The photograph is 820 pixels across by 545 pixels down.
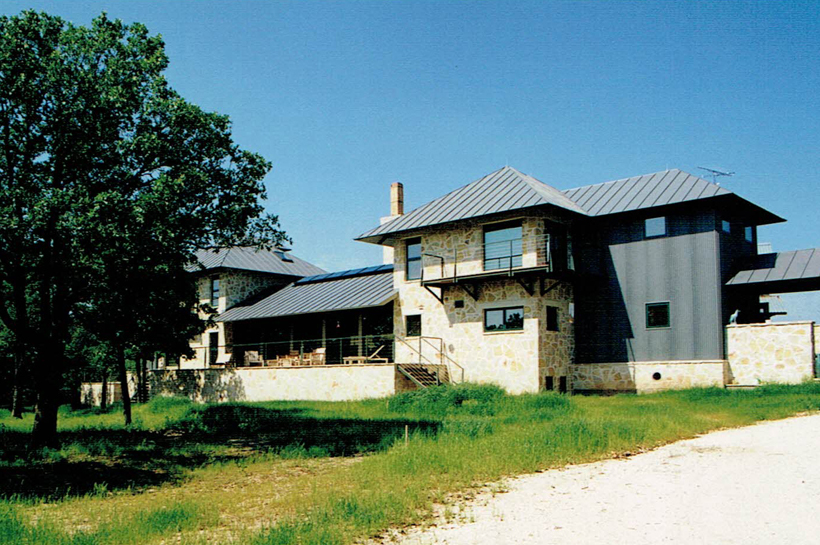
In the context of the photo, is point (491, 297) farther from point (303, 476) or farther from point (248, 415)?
point (303, 476)

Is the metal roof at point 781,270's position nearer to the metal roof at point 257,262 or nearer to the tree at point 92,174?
the tree at point 92,174

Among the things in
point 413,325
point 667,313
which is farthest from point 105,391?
point 667,313

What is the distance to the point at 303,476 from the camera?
11.3 m

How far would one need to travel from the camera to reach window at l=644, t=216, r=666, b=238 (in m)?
24.8

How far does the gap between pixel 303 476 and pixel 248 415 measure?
11.4 metres

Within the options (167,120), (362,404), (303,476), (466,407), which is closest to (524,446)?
(303,476)

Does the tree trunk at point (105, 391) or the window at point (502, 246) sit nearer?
the window at point (502, 246)

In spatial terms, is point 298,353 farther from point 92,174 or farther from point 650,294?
point 92,174

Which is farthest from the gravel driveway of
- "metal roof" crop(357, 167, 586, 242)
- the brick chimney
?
the brick chimney

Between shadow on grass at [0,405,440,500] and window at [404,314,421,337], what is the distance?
7768 millimetres

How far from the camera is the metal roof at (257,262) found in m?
36.2

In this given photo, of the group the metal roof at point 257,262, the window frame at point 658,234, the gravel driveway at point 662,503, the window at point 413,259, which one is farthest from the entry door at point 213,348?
the gravel driveway at point 662,503

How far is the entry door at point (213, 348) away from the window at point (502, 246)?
50.0ft

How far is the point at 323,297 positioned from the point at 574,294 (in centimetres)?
1142
